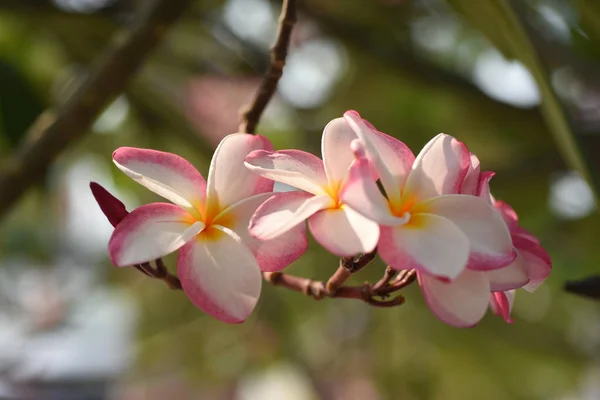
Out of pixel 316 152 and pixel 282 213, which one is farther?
pixel 316 152

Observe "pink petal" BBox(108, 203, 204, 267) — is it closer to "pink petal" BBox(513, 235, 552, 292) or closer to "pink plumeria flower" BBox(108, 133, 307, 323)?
"pink plumeria flower" BBox(108, 133, 307, 323)

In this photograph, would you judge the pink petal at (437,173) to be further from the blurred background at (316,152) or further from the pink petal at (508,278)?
the blurred background at (316,152)

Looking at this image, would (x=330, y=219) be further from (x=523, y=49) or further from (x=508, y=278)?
(x=523, y=49)

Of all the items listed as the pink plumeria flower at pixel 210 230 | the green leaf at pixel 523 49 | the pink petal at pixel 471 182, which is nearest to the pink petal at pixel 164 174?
the pink plumeria flower at pixel 210 230

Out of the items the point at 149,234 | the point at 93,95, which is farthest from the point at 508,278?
the point at 93,95

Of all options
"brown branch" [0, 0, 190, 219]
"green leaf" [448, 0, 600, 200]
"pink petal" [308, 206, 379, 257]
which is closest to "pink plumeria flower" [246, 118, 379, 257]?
"pink petal" [308, 206, 379, 257]

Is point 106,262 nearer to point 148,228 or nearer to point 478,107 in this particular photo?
point 478,107

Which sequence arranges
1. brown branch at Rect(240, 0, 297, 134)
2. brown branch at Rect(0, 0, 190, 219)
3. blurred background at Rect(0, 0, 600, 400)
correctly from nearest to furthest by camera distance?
brown branch at Rect(240, 0, 297, 134)
brown branch at Rect(0, 0, 190, 219)
blurred background at Rect(0, 0, 600, 400)
